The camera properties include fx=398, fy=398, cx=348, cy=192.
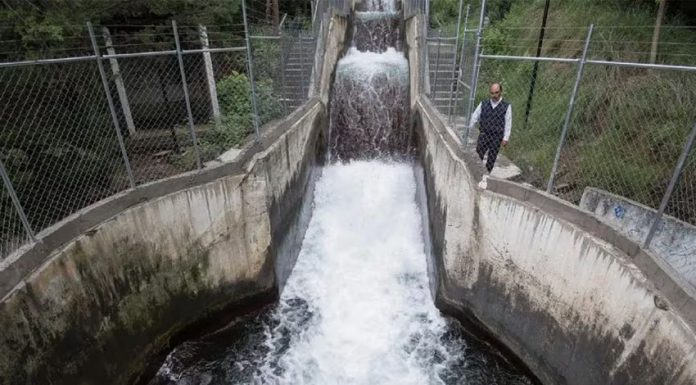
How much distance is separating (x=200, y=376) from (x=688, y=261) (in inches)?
235

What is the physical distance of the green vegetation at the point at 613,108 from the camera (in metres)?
5.48

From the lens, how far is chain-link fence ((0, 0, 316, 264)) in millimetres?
4980

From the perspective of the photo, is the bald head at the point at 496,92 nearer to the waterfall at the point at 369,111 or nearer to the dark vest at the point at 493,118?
the dark vest at the point at 493,118

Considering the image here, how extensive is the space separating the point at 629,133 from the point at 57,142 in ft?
26.7

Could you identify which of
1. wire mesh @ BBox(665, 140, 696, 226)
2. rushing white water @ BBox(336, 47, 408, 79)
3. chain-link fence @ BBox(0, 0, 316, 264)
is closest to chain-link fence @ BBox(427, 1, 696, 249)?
wire mesh @ BBox(665, 140, 696, 226)

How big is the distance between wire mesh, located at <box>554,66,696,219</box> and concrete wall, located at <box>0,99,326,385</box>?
4.54 metres

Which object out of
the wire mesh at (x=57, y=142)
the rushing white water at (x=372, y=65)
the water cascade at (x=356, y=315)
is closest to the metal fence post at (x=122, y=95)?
the wire mesh at (x=57, y=142)

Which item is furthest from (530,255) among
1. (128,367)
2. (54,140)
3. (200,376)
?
(54,140)

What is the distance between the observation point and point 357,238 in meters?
8.01

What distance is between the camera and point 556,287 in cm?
470

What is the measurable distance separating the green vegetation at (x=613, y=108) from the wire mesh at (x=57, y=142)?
659cm

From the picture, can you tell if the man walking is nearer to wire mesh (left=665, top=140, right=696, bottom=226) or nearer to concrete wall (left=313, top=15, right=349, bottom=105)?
wire mesh (left=665, top=140, right=696, bottom=226)

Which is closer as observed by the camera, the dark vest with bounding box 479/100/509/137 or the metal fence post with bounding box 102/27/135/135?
the dark vest with bounding box 479/100/509/137

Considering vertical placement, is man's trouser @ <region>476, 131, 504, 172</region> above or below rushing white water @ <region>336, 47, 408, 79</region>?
below
